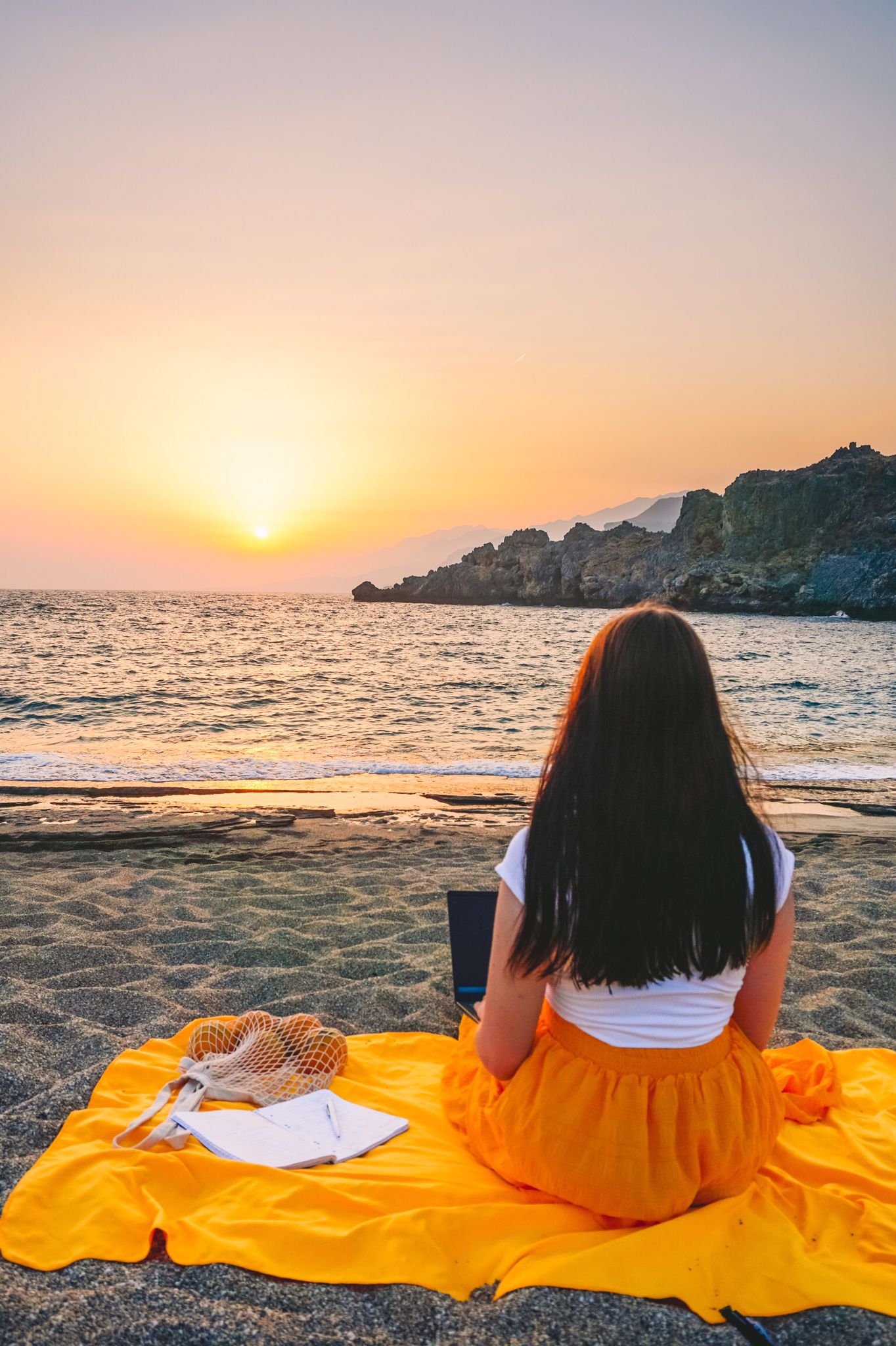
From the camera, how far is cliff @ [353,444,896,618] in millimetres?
67250

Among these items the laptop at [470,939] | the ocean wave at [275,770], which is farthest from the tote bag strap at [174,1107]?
the ocean wave at [275,770]

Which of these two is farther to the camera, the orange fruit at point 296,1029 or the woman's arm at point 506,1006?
the orange fruit at point 296,1029

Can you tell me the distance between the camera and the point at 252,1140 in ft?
7.98

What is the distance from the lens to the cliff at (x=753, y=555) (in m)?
67.2

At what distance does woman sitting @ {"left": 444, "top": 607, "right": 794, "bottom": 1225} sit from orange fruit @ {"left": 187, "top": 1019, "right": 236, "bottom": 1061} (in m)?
1.22

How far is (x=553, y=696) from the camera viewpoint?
67.1 feet

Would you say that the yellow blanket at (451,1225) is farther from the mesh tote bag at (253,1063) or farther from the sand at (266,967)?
the mesh tote bag at (253,1063)

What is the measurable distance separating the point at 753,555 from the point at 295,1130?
81047 mm

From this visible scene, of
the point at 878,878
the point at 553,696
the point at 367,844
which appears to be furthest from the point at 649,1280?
the point at 553,696

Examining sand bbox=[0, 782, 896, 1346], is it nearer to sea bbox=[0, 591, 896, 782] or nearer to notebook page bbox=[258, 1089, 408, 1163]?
notebook page bbox=[258, 1089, 408, 1163]

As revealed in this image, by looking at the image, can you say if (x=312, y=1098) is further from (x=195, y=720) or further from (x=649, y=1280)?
(x=195, y=720)

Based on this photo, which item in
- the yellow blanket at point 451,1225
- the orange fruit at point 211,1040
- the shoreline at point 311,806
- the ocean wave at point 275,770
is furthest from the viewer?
the ocean wave at point 275,770

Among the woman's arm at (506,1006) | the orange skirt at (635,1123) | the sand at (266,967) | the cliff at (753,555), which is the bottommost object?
the sand at (266,967)

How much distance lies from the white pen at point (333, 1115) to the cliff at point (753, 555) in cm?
6737
